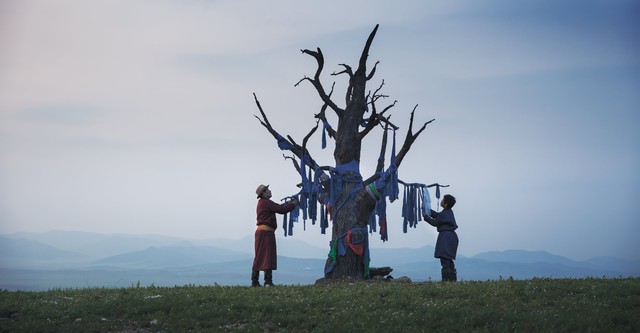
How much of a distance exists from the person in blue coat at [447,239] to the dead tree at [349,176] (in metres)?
2.17

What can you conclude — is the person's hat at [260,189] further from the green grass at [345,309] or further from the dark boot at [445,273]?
the dark boot at [445,273]

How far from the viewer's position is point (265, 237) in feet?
83.8

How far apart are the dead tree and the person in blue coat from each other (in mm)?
2173

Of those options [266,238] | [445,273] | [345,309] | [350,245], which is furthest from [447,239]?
[345,309]

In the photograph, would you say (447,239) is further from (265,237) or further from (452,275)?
(265,237)

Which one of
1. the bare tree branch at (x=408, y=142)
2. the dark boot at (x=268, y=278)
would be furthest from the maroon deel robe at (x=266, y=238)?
the bare tree branch at (x=408, y=142)

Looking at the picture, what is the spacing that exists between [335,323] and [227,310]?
2958mm

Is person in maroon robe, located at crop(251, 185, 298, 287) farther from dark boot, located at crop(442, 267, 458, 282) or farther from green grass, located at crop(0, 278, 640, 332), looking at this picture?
dark boot, located at crop(442, 267, 458, 282)

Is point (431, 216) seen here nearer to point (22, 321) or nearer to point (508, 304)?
point (508, 304)

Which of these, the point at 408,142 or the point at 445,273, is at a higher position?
the point at 408,142

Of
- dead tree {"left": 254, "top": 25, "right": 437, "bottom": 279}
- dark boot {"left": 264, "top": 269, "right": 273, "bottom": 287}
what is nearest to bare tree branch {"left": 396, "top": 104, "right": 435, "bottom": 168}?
dead tree {"left": 254, "top": 25, "right": 437, "bottom": 279}

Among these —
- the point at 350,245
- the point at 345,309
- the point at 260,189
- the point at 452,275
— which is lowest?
the point at 345,309

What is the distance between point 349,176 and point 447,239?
13.0ft

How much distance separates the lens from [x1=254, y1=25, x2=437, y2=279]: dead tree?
27031 mm
